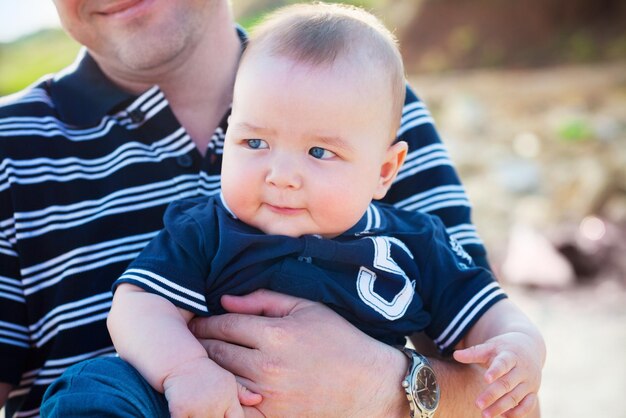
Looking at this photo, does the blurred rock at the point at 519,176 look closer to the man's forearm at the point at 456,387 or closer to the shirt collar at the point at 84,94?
the man's forearm at the point at 456,387

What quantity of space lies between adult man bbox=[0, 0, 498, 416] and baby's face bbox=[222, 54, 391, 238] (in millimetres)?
222

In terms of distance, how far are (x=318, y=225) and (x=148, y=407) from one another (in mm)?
578

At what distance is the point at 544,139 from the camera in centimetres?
841

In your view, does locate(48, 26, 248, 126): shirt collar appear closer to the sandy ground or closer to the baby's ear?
the baby's ear

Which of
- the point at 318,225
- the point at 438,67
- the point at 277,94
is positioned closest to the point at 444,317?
the point at 318,225

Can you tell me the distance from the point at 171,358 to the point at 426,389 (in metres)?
0.69

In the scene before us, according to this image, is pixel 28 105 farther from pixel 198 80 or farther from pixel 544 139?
pixel 544 139

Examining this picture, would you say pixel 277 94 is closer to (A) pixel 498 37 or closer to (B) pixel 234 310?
(B) pixel 234 310

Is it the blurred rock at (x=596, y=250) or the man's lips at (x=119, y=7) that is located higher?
the man's lips at (x=119, y=7)

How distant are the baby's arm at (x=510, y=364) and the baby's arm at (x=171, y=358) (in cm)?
52

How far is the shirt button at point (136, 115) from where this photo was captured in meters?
2.21

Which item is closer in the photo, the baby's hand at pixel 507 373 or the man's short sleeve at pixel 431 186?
the baby's hand at pixel 507 373

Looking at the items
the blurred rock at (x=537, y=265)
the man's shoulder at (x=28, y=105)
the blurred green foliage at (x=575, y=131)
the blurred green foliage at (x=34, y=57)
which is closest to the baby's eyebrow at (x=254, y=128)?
the man's shoulder at (x=28, y=105)

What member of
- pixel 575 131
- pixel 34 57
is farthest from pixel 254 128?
pixel 34 57
